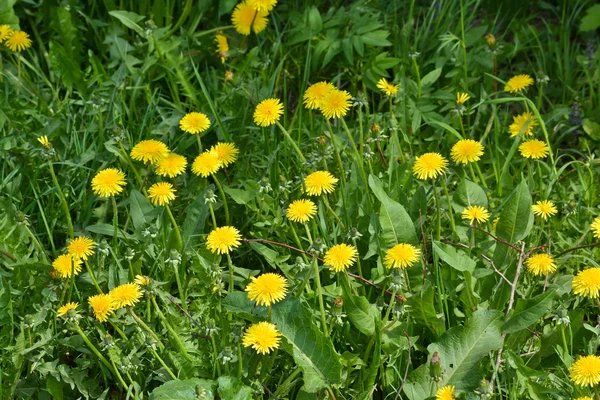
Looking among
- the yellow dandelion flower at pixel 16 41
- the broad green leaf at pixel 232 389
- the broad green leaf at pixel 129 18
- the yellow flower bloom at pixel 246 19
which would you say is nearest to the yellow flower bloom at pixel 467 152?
the broad green leaf at pixel 232 389

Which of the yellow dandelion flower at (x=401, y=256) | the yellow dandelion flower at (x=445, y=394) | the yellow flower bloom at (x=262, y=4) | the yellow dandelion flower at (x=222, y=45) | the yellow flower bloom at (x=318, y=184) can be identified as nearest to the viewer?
the yellow dandelion flower at (x=445, y=394)

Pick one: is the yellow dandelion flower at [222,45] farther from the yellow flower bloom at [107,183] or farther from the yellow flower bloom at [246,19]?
the yellow flower bloom at [107,183]

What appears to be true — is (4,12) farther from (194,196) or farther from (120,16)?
(194,196)

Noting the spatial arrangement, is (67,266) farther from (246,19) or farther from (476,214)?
(246,19)

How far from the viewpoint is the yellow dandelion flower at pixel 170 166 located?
96.0 inches

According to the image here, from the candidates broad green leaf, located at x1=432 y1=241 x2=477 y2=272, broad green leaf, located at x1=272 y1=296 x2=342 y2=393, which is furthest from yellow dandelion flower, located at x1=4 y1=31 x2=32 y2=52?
broad green leaf, located at x1=432 y1=241 x2=477 y2=272

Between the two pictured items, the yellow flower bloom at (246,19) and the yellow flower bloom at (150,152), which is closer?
the yellow flower bloom at (150,152)

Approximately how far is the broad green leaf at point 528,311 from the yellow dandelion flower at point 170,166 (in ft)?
3.27

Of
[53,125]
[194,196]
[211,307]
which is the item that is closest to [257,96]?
[194,196]

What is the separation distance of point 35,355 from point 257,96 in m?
1.17

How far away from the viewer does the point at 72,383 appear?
2.16m

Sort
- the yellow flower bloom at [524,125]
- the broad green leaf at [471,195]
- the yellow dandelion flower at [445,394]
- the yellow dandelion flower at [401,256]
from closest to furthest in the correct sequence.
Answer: the yellow dandelion flower at [445,394], the yellow dandelion flower at [401,256], the broad green leaf at [471,195], the yellow flower bloom at [524,125]

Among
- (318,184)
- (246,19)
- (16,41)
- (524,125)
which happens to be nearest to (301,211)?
(318,184)

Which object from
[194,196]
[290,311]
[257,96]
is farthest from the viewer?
[257,96]
